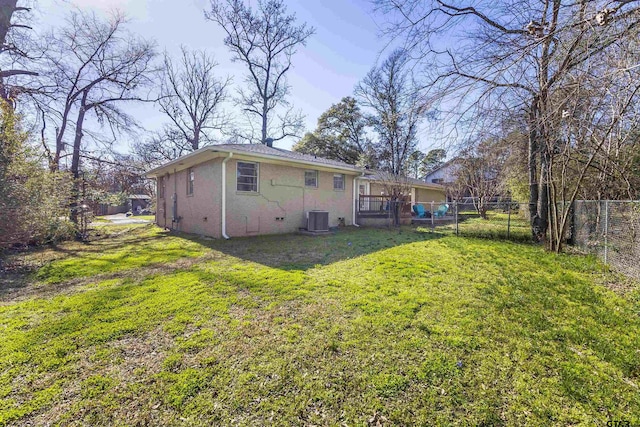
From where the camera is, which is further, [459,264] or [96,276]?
[459,264]

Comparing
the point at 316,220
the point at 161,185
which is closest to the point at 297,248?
the point at 316,220

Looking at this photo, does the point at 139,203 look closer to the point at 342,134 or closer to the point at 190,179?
the point at 342,134

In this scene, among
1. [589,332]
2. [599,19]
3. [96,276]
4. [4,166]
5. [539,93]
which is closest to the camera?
[599,19]

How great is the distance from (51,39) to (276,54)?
40.6 ft

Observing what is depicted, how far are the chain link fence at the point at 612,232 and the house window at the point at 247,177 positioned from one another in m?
8.55

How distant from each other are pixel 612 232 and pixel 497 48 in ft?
14.9

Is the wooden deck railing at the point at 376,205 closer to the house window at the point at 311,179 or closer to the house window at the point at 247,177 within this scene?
the house window at the point at 311,179

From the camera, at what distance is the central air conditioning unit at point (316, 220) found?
9.71 metres

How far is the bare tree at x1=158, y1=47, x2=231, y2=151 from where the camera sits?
21.0 m

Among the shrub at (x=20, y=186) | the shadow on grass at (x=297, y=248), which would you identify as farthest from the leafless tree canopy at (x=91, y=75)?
the shadow on grass at (x=297, y=248)

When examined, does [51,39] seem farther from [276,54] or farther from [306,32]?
[306,32]

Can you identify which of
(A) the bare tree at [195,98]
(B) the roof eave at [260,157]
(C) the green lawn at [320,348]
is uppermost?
(A) the bare tree at [195,98]

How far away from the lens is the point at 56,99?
1078 centimetres

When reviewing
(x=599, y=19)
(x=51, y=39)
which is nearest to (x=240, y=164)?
(x=599, y=19)
